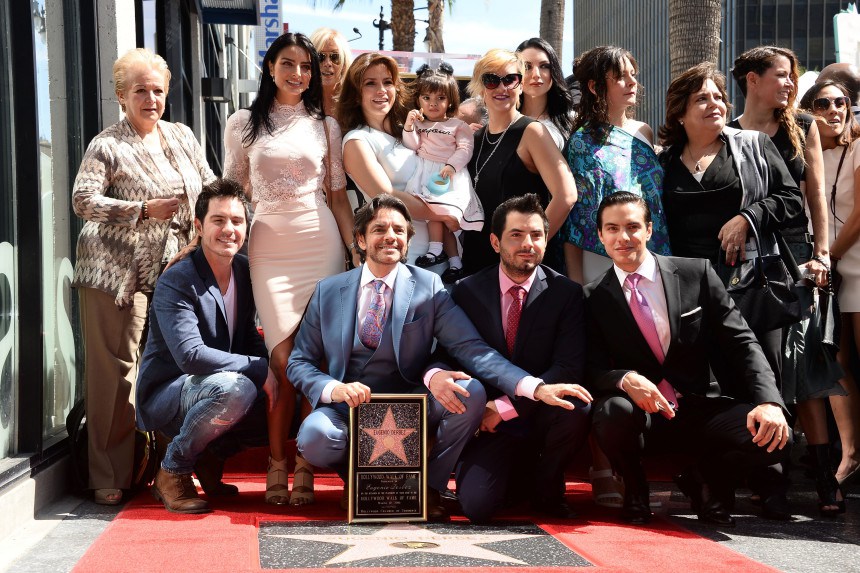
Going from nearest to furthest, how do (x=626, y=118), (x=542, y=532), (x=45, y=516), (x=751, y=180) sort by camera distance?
(x=542, y=532)
(x=45, y=516)
(x=751, y=180)
(x=626, y=118)

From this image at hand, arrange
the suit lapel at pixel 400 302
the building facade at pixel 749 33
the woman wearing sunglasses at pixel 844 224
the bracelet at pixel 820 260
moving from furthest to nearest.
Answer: the building facade at pixel 749 33 < the woman wearing sunglasses at pixel 844 224 < the bracelet at pixel 820 260 < the suit lapel at pixel 400 302

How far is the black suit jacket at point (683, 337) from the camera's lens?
474 centimetres

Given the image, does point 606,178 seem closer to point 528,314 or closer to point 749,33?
point 528,314

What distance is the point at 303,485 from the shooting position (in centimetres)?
491

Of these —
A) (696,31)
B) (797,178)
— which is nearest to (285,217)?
(797,178)

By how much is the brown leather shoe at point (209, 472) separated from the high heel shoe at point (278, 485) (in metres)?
0.30

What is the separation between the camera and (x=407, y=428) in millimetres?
4496

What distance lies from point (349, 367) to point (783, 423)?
2.00 metres

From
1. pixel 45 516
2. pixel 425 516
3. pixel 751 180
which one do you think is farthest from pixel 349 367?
pixel 751 180

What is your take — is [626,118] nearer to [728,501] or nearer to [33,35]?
[728,501]

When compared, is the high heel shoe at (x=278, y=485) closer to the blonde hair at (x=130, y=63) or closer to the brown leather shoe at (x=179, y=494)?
the brown leather shoe at (x=179, y=494)

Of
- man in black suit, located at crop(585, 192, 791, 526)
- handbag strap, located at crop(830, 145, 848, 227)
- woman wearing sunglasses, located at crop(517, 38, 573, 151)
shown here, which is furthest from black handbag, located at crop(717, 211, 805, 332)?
woman wearing sunglasses, located at crop(517, 38, 573, 151)

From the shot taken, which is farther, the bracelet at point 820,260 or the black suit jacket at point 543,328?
the bracelet at point 820,260

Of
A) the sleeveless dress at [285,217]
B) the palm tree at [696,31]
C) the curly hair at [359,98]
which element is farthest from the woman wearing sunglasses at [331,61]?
the palm tree at [696,31]
